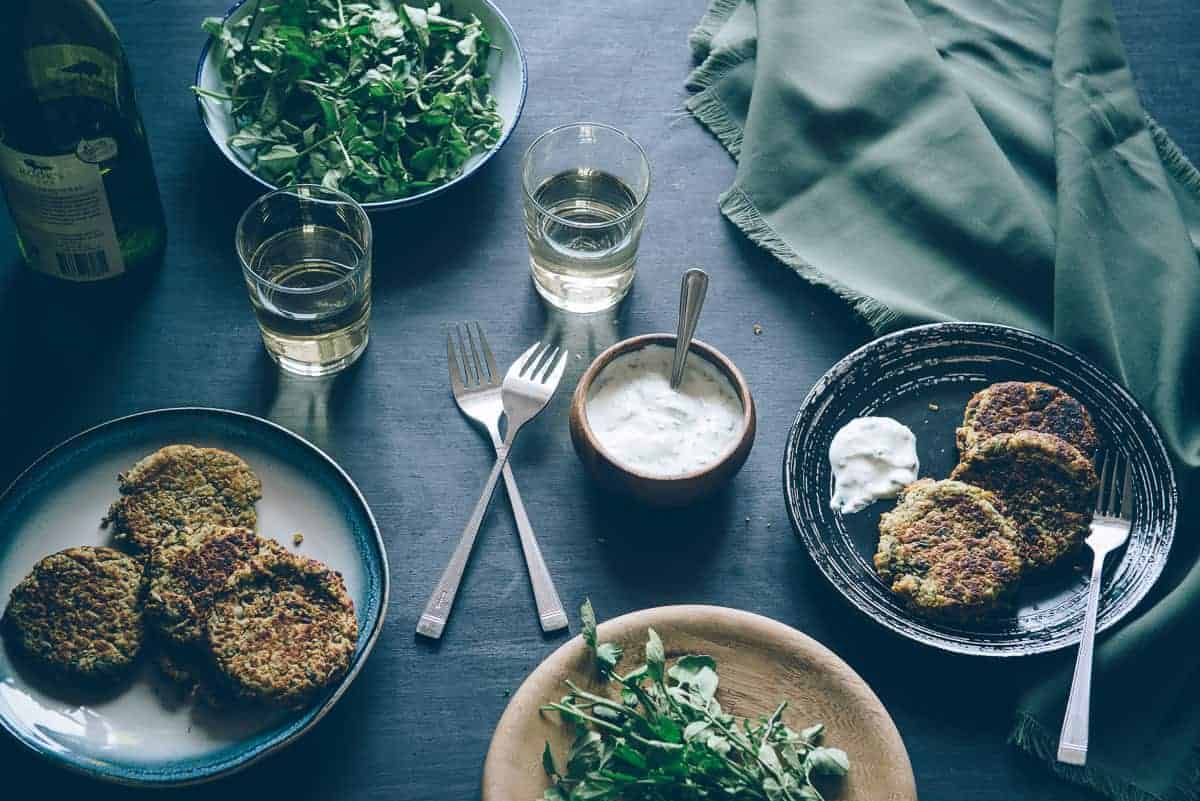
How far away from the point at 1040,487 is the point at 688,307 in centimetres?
58

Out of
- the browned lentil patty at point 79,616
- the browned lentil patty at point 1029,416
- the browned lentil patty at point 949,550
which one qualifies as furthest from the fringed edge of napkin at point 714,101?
the browned lentil patty at point 79,616

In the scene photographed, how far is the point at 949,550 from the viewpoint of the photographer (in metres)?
1.75

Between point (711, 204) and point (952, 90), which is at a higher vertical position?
point (952, 90)

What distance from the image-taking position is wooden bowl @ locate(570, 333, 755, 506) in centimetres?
177

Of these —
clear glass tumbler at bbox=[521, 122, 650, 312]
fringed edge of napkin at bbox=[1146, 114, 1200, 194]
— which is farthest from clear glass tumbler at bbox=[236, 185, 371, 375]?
fringed edge of napkin at bbox=[1146, 114, 1200, 194]

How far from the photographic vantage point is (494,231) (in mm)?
2131

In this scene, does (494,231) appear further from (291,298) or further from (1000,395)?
(1000,395)

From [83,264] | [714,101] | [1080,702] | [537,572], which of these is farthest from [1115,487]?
[83,264]

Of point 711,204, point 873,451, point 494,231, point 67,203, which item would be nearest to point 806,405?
point 873,451

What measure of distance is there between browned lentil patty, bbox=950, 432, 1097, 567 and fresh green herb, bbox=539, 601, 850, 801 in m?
0.44

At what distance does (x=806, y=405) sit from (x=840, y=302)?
0.30m

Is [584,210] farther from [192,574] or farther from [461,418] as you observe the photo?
[192,574]

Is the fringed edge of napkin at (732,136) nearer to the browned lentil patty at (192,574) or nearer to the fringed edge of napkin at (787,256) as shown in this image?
the fringed edge of napkin at (787,256)

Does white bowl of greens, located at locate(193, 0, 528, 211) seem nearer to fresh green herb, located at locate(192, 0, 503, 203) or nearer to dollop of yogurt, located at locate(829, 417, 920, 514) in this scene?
fresh green herb, located at locate(192, 0, 503, 203)
